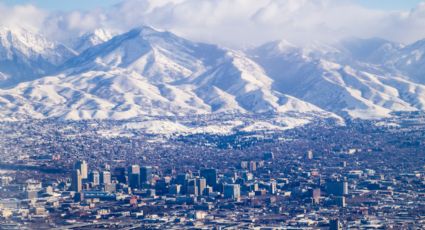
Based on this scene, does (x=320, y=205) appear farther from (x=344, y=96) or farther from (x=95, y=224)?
(x=344, y=96)

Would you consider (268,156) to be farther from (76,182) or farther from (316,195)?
(316,195)

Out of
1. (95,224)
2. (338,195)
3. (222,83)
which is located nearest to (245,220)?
(95,224)

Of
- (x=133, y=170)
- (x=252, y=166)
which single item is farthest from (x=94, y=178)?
(x=252, y=166)

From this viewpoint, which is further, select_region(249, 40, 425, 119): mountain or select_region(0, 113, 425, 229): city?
select_region(249, 40, 425, 119): mountain

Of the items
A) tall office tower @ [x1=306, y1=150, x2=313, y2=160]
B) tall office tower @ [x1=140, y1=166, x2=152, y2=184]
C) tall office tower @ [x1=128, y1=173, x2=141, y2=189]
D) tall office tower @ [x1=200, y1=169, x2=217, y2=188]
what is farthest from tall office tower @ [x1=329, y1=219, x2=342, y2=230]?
tall office tower @ [x1=306, y1=150, x2=313, y2=160]

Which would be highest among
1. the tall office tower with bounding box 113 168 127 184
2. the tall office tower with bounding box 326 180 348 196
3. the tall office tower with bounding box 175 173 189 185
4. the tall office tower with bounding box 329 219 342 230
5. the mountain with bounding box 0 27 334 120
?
the mountain with bounding box 0 27 334 120

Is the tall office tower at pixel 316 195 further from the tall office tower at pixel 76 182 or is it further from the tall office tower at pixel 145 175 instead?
the tall office tower at pixel 76 182

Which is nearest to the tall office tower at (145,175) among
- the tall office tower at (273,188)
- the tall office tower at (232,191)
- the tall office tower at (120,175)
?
the tall office tower at (120,175)

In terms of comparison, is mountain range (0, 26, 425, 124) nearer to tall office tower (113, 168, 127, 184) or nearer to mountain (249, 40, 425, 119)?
mountain (249, 40, 425, 119)
